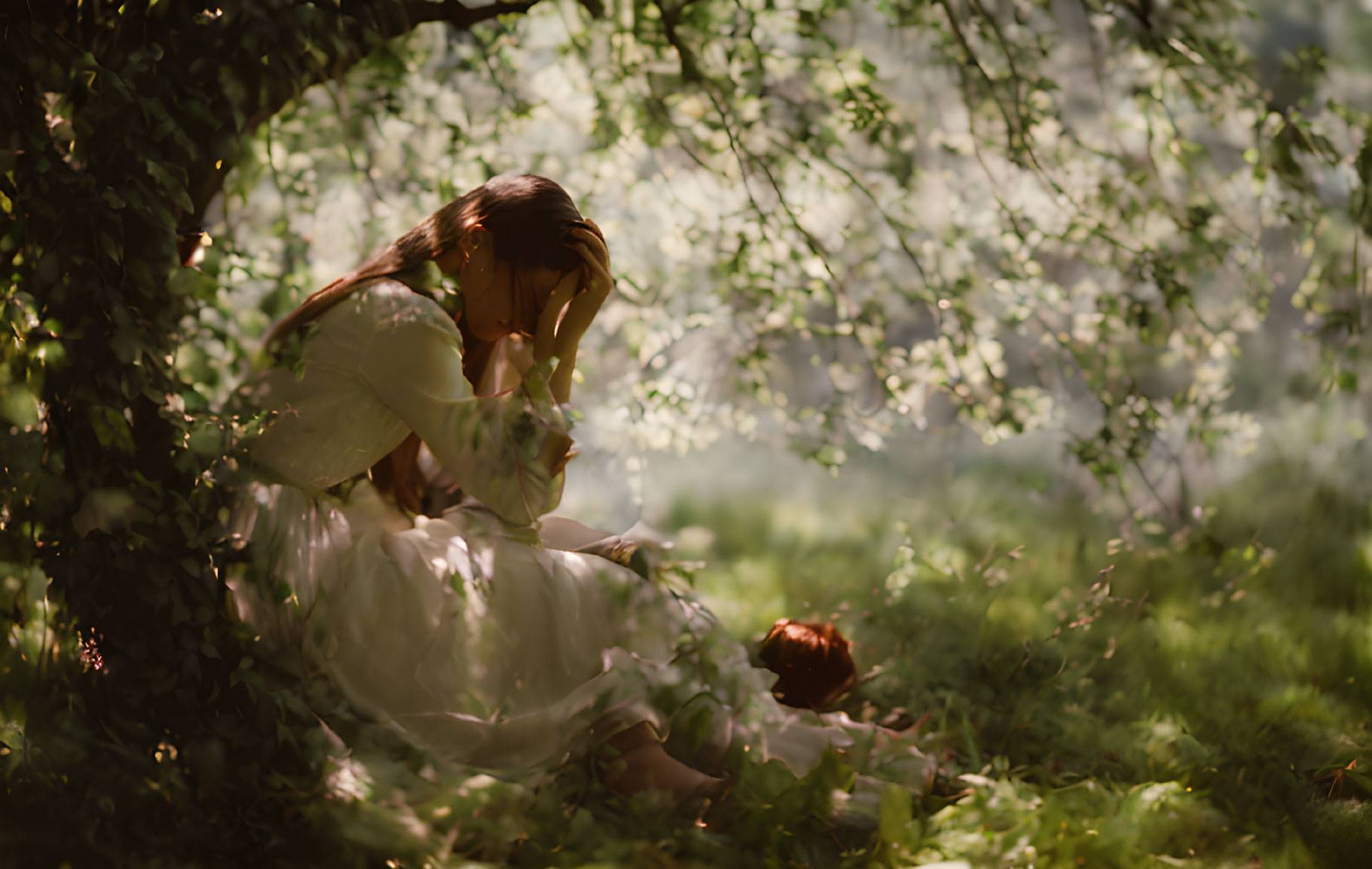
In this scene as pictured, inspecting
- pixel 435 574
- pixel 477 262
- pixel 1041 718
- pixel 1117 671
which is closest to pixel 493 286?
pixel 477 262

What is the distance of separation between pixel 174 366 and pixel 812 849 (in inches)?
55.9

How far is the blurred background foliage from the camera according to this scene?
153 cm

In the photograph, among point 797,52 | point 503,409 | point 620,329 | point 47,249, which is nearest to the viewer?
point 47,249

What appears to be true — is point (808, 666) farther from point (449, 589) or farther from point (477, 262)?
point (477, 262)

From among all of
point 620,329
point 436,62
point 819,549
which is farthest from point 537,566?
point 620,329

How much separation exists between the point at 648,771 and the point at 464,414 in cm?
Answer: 78

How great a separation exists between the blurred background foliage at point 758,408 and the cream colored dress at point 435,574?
132 millimetres

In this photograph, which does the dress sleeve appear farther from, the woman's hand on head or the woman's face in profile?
the woman's hand on head

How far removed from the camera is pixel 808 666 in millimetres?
2631

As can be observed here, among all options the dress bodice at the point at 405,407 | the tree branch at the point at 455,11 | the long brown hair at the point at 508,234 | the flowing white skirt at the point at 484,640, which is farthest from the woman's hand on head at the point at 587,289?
the tree branch at the point at 455,11

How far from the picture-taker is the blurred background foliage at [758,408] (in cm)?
153

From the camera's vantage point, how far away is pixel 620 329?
→ 5922 mm

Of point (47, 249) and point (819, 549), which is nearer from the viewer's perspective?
point (47, 249)

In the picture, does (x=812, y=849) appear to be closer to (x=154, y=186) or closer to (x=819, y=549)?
(x=154, y=186)
